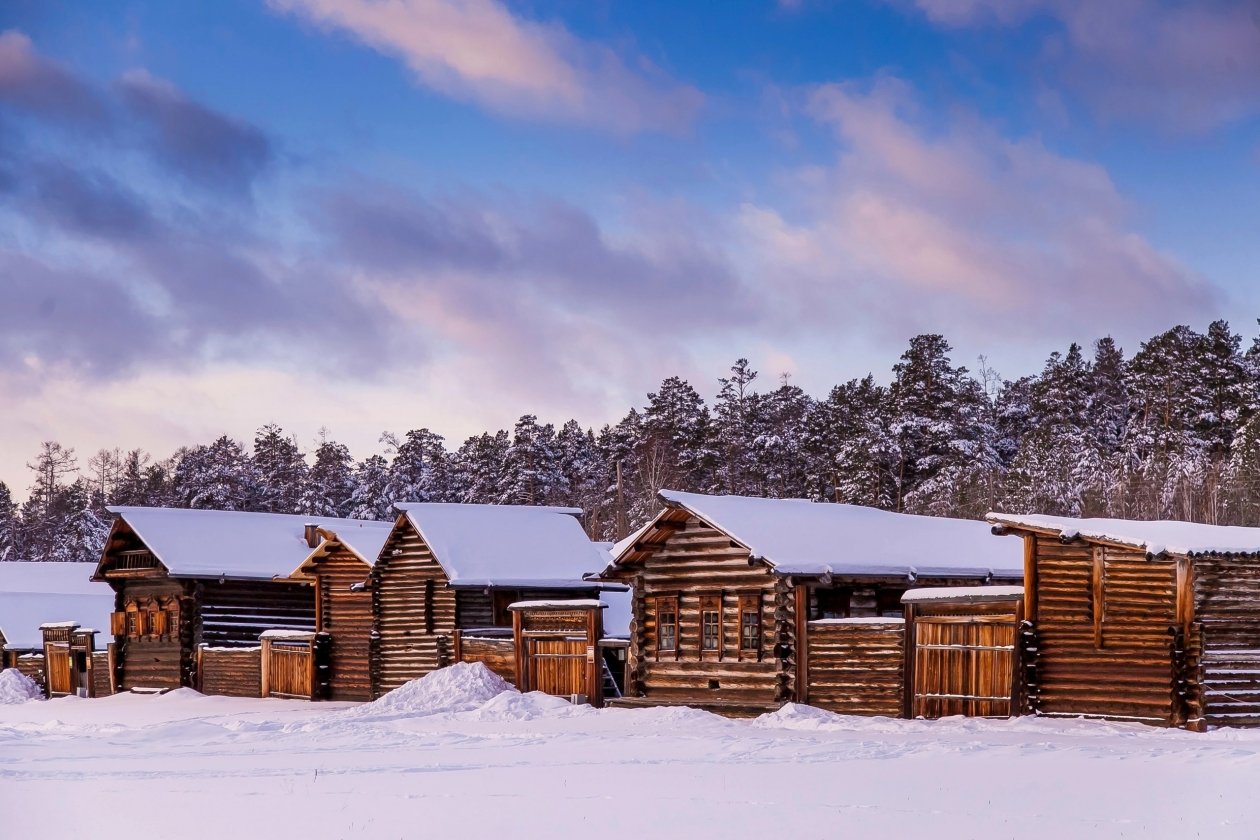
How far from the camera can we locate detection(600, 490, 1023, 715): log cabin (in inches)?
1260

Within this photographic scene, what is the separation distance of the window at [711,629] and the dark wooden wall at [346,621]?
13239 mm

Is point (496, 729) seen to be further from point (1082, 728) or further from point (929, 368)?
point (929, 368)

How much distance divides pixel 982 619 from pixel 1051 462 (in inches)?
2001

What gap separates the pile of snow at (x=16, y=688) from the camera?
5356 centimetres

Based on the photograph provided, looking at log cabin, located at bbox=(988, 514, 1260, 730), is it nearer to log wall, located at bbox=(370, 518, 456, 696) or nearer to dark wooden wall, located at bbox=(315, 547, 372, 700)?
log wall, located at bbox=(370, 518, 456, 696)

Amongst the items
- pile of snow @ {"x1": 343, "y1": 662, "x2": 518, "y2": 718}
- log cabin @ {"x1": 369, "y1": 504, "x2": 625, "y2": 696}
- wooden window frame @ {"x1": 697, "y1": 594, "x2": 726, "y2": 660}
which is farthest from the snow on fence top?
log cabin @ {"x1": 369, "y1": 504, "x2": 625, "y2": 696}

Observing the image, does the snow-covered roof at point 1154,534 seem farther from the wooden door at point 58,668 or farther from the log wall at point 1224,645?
the wooden door at point 58,668

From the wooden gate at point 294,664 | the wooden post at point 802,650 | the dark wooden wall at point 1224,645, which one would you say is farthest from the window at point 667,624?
the wooden gate at point 294,664

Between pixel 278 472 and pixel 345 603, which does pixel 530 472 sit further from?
pixel 345 603

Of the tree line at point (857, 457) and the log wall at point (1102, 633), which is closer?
the log wall at point (1102, 633)

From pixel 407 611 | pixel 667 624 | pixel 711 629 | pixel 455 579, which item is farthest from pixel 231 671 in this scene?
pixel 711 629

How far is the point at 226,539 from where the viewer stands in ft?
176

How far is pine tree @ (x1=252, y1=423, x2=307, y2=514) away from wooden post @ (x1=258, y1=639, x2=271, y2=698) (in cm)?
7371

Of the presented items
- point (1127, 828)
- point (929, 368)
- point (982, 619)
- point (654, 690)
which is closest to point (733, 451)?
point (929, 368)
